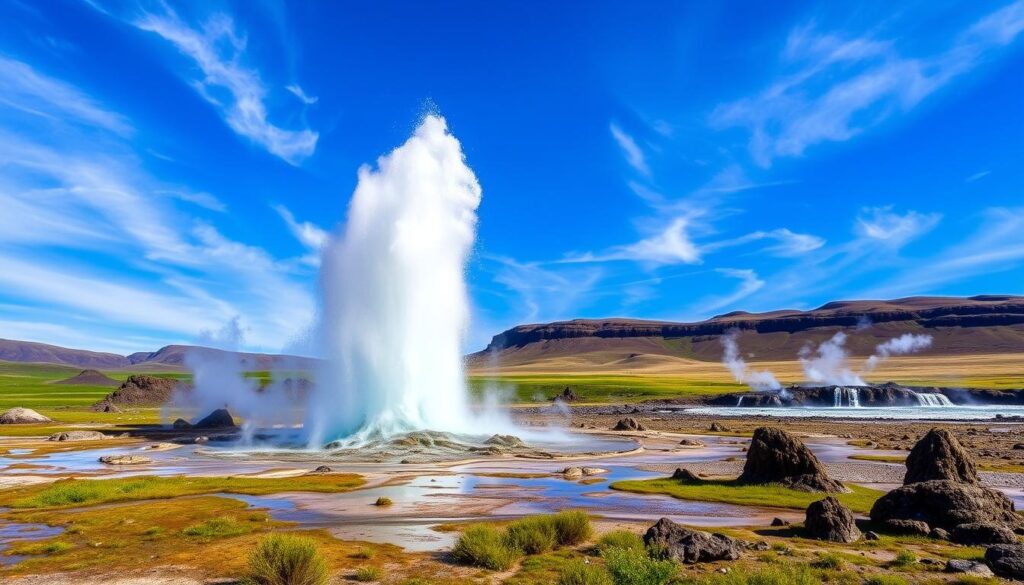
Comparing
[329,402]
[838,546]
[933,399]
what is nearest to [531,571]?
[838,546]

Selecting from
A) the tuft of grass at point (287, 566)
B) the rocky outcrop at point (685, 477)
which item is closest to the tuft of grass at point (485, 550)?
→ the tuft of grass at point (287, 566)

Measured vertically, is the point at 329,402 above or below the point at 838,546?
above

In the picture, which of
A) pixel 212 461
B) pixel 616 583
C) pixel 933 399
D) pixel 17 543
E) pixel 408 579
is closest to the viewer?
pixel 616 583

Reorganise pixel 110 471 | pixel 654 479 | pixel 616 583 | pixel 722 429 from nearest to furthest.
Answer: pixel 616 583 < pixel 654 479 < pixel 110 471 < pixel 722 429

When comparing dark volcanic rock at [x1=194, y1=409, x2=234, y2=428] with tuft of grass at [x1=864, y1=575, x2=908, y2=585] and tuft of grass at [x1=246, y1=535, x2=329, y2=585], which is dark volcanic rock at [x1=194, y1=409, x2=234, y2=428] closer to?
tuft of grass at [x1=246, y1=535, x2=329, y2=585]

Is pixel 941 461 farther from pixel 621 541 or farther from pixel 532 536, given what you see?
pixel 532 536

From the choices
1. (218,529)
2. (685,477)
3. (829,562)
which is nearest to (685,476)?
(685,477)

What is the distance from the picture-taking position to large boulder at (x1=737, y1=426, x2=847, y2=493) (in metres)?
31.7

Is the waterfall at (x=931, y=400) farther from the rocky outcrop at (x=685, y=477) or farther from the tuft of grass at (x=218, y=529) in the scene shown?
the tuft of grass at (x=218, y=529)

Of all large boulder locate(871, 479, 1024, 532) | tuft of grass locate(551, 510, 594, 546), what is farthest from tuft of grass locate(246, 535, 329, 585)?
large boulder locate(871, 479, 1024, 532)

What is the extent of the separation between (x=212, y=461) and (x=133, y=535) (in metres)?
28.4

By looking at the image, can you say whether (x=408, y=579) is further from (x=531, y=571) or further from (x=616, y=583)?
(x=616, y=583)

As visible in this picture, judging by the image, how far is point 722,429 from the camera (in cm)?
7912

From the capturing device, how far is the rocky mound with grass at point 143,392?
13725 centimetres
